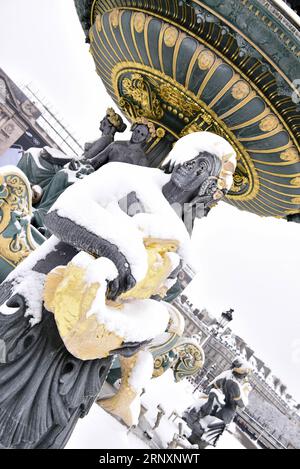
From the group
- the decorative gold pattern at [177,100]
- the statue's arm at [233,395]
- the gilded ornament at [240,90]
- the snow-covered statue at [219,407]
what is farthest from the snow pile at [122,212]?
the statue's arm at [233,395]

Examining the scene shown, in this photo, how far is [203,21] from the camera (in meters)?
3.71

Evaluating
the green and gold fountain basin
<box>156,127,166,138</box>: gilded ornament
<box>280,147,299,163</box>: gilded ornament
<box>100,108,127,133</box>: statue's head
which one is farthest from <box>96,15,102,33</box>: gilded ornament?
<box>280,147,299,163</box>: gilded ornament

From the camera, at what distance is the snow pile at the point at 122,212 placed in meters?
2.18

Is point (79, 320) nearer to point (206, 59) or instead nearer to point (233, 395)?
point (206, 59)

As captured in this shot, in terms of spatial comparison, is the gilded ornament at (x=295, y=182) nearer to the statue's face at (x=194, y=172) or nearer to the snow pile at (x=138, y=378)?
the statue's face at (x=194, y=172)

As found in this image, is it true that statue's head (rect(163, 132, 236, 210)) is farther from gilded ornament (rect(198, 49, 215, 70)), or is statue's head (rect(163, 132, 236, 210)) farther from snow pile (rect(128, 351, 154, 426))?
gilded ornament (rect(198, 49, 215, 70))

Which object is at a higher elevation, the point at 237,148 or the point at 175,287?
the point at 237,148

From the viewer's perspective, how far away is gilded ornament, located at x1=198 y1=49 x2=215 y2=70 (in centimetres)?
390

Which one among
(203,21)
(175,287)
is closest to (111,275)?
(175,287)

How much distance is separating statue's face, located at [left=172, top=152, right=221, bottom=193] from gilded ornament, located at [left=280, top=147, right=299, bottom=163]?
1.74 m

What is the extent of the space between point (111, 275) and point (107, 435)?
1.41 metres

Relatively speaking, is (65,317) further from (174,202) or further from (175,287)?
(175,287)

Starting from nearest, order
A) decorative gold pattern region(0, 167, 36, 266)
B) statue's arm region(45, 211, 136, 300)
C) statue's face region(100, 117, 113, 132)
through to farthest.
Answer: statue's arm region(45, 211, 136, 300) → decorative gold pattern region(0, 167, 36, 266) → statue's face region(100, 117, 113, 132)
